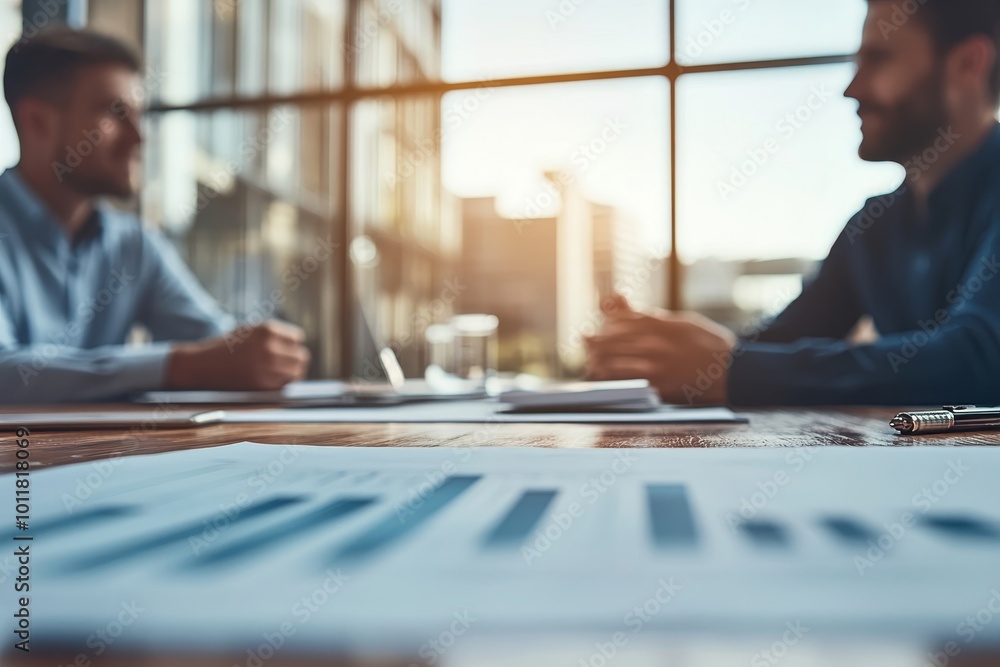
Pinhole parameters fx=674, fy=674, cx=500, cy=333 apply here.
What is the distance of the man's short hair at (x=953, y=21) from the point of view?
1.50 metres

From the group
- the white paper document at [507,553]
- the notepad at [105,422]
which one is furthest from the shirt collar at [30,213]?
the white paper document at [507,553]

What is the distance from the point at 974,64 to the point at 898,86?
0.15 metres

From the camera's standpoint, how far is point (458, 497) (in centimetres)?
33

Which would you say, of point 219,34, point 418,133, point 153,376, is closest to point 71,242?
point 153,376

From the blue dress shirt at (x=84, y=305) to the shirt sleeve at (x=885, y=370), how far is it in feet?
3.35

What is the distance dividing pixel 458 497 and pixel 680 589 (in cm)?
16

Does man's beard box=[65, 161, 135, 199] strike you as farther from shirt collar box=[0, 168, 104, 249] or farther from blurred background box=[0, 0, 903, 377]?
blurred background box=[0, 0, 903, 377]

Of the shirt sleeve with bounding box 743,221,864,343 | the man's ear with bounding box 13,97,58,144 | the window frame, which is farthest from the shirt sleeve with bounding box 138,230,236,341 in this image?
the shirt sleeve with bounding box 743,221,864,343

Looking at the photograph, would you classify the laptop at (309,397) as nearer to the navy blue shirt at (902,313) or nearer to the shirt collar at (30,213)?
the navy blue shirt at (902,313)

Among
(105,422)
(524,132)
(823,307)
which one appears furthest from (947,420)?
(524,132)

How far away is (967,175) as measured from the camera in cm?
126

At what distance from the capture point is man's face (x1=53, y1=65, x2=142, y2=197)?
179cm

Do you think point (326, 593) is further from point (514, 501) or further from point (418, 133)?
point (418, 133)

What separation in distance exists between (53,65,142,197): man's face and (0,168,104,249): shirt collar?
121 mm
